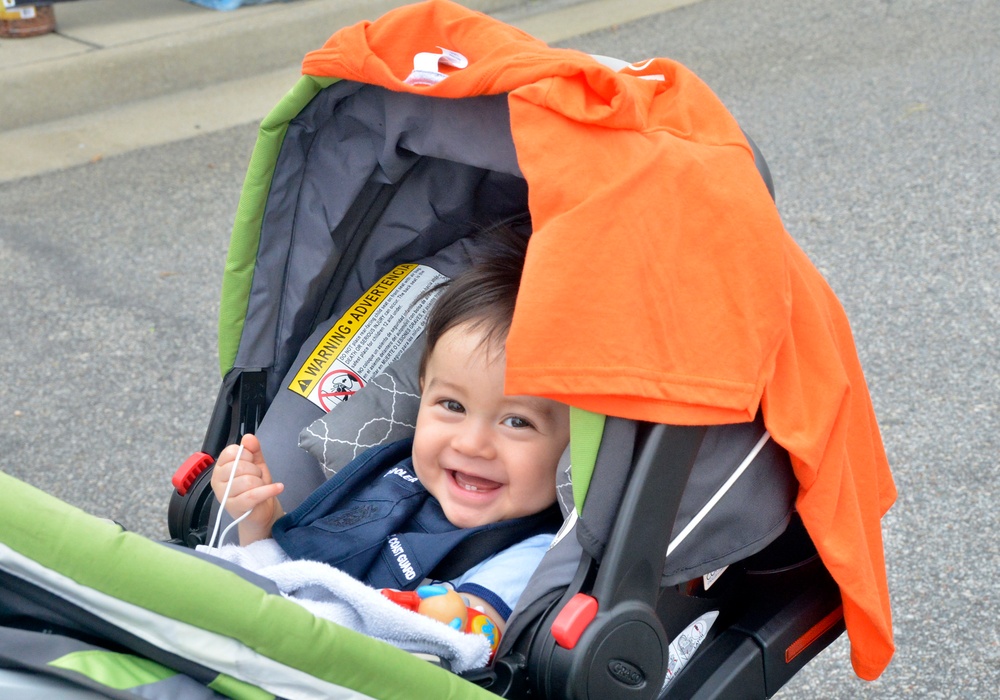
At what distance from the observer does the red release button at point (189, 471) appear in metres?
→ 1.90

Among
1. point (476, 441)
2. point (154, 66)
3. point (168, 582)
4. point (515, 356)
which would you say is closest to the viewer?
point (168, 582)

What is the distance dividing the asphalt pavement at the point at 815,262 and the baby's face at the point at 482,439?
3.16ft

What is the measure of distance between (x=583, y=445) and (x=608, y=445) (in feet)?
0.10

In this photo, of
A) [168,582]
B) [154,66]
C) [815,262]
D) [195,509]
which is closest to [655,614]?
[168,582]

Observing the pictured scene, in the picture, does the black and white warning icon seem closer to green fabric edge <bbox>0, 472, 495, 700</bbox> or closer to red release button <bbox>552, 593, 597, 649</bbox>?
red release button <bbox>552, 593, 597, 649</bbox>

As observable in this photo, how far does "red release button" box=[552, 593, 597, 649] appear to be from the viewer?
1.31m

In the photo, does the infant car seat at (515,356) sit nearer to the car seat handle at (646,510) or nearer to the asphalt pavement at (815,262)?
the car seat handle at (646,510)

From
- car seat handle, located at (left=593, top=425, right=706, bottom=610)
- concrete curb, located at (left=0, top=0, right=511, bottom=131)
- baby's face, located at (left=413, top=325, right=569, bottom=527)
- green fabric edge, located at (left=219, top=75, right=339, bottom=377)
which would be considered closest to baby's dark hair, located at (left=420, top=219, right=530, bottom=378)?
baby's face, located at (left=413, top=325, right=569, bottom=527)

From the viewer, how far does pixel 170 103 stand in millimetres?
5570

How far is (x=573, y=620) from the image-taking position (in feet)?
4.33

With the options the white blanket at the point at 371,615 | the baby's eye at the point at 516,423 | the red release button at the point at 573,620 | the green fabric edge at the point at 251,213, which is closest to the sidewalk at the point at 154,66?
the green fabric edge at the point at 251,213

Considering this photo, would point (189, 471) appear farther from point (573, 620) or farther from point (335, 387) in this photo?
point (573, 620)

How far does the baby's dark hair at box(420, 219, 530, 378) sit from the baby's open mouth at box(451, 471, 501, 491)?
22cm

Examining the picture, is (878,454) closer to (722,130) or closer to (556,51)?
(722,130)
